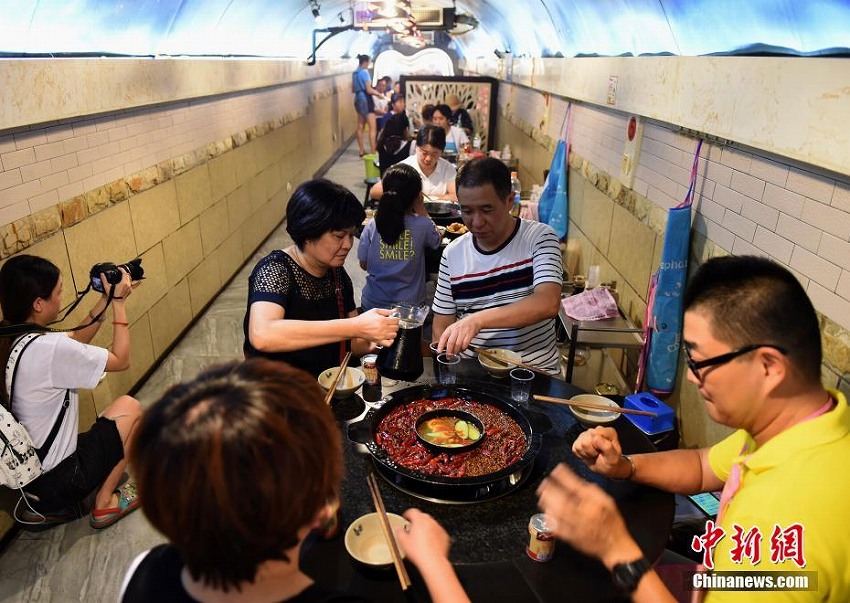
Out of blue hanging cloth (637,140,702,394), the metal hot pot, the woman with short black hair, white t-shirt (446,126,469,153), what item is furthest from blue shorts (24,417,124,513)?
white t-shirt (446,126,469,153)

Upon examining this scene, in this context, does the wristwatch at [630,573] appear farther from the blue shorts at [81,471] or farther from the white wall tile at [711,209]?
the blue shorts at [81,471]

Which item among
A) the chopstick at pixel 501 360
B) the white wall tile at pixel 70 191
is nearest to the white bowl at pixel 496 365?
the chopstick at pixel 501 360

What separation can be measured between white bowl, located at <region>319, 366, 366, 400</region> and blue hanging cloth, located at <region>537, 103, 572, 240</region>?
3.77 metres

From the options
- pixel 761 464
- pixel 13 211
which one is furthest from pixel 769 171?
pixel 13 211

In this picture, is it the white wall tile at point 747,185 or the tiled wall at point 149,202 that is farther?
the tiled wall at point 149,202

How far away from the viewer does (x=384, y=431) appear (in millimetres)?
1799

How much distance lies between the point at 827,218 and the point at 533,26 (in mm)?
6302

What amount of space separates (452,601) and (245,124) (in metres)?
6.44

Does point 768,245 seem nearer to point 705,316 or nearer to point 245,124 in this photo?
point 705,316

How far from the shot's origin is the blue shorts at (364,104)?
43.5 feet

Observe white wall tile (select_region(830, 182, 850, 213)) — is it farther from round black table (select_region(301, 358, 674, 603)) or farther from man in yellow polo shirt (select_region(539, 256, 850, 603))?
round black table (select_region(301, 358, 674, 603))

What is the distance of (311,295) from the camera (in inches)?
93.3

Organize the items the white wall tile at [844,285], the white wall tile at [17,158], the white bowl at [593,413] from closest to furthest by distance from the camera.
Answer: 1. the white wall tile at [844,285]
2. the white bowl at [593,413]
3. the white wall tile at [17,158]

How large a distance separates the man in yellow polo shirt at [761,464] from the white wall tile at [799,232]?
879 mm
